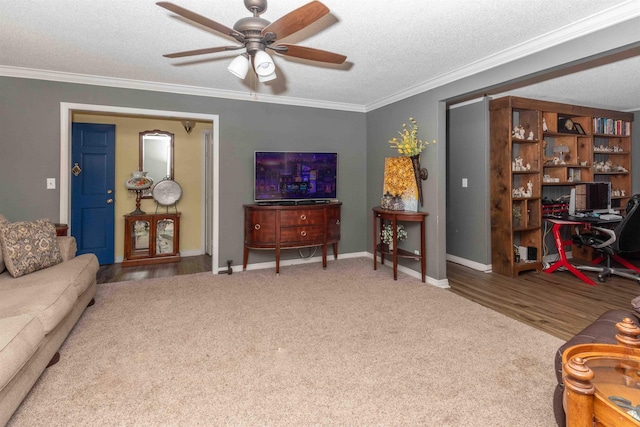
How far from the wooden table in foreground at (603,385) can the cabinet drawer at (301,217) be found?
10.7 feet

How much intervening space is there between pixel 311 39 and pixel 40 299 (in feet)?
8.47

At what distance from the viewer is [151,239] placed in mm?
4965

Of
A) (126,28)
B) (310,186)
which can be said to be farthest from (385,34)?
(310,186)

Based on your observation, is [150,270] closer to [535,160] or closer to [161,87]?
[161,87]

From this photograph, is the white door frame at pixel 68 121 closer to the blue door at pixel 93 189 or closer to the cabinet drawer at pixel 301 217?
the blue door at pixel 93 189

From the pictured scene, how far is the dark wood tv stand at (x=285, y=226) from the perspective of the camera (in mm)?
4148

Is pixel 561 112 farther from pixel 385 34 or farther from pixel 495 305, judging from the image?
pixel 385 34

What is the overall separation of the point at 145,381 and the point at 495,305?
9.78ft

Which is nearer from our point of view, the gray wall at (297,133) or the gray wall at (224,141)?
the gray wall at (297,133)

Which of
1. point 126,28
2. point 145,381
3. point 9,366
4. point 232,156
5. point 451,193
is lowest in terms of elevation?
point 145,381

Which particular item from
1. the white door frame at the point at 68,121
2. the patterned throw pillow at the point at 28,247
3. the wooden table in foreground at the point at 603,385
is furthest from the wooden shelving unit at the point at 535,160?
the patterned throw pillow at the point at 28,247

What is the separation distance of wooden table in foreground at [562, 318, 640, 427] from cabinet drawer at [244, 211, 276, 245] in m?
3.31

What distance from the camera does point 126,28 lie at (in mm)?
2549

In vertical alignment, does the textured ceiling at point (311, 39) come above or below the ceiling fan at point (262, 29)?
above
